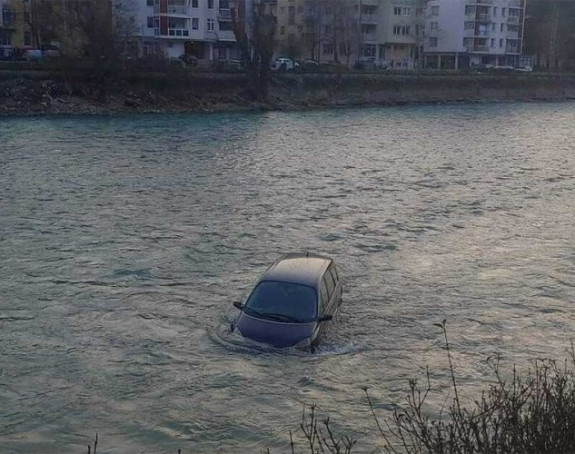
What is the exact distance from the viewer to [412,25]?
10019 centimetres

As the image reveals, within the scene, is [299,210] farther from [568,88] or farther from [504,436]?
[568,88]

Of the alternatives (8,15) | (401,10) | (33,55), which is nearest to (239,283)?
(33,55)

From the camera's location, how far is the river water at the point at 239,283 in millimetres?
10836

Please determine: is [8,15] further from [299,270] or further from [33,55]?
[299,270]

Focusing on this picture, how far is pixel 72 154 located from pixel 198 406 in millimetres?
27085

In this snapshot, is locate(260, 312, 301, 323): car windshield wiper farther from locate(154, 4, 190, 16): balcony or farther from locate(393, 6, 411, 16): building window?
locate(393, 6, 411, 16): building window

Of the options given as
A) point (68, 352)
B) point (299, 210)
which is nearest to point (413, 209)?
point (299, 210)

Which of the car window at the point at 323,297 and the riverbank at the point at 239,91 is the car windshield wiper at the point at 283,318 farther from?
the riverbank at the point at 239,91

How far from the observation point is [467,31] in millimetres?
102688

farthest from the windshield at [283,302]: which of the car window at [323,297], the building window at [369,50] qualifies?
the building window at [369,50]

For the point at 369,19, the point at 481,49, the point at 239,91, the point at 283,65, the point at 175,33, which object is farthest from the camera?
the point at 481,49

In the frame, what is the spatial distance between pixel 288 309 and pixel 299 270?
3.72ft

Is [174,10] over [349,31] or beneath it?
over

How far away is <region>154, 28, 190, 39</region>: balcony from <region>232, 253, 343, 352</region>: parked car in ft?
240
